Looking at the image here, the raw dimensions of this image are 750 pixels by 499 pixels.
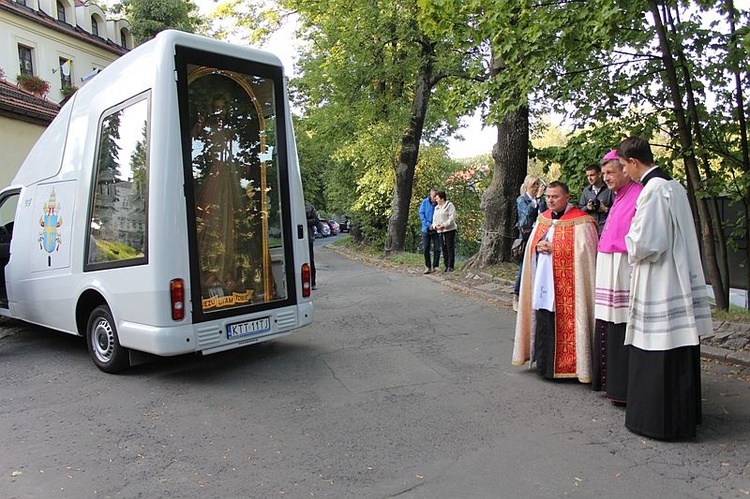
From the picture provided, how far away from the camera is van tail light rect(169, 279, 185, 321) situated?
17.2 feet

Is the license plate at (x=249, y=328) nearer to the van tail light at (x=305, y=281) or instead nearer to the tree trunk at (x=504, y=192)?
the van tail light at (x=305, y=281)

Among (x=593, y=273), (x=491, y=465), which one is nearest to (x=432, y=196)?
(x=593, y=273)

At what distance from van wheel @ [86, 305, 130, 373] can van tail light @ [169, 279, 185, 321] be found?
0.92 meters

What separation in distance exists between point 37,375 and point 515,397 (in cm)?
482

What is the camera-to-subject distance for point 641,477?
347 centimetres

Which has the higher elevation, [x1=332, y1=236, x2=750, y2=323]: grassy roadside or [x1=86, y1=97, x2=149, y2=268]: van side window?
[x1=86, y1=97, x2=149, y2=268]: van side window

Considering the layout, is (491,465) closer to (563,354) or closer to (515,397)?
(515,397)

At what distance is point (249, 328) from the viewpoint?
582 cm

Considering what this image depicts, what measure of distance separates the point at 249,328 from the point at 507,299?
4783mm

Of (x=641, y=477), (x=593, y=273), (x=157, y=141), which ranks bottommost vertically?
(x=641, y=477)

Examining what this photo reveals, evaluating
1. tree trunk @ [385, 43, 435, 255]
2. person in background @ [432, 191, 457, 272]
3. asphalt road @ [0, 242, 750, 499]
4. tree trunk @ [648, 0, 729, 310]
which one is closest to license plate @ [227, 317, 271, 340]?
asphalt road @ [0, 242, 750, 499]

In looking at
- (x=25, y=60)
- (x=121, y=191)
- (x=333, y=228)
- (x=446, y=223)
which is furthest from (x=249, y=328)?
(x=333, y=228)

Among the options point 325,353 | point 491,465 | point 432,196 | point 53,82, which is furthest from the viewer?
point 53,82

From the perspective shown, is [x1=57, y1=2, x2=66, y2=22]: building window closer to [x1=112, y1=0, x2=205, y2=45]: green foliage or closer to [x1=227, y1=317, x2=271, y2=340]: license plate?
[x1=112, y1=0, x2=205, y2=45]: green foliage
